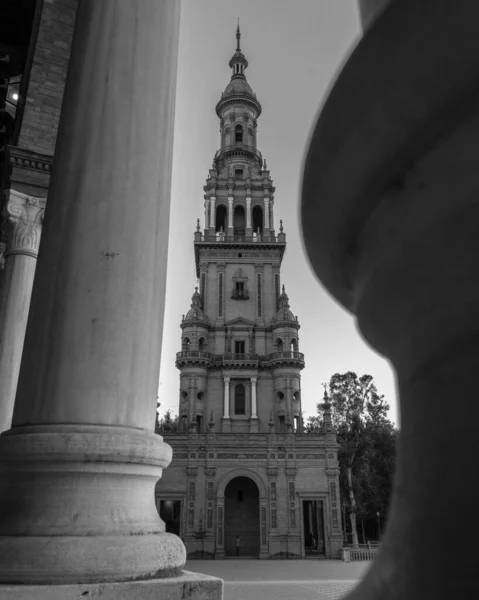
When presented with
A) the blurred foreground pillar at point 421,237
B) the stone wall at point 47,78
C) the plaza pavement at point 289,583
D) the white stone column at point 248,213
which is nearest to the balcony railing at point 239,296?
the white stone column at point 248,213

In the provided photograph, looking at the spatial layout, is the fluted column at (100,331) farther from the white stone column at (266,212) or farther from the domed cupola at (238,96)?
the domed cupola at (238,96)

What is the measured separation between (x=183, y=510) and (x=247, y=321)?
1348 cm

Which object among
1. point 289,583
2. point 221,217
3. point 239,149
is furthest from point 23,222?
point 239,149

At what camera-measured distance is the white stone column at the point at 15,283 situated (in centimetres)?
702

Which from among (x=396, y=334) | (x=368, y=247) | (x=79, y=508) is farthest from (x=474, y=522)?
(x=79, y=508)

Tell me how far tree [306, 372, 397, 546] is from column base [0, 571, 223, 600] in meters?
36.1

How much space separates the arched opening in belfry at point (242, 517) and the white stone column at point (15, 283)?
87.0 ft

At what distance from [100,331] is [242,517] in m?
32.0

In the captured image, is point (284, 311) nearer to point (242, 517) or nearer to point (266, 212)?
point (266, 212)

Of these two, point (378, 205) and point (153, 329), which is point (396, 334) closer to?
point (378, 205)

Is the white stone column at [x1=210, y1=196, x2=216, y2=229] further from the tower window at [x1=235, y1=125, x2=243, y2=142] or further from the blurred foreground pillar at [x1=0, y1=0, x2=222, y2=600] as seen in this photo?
the blurred foreground pillar at [x1=0, y1=0, x2=222, y2=600]

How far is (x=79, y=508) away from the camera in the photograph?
2.25 metres

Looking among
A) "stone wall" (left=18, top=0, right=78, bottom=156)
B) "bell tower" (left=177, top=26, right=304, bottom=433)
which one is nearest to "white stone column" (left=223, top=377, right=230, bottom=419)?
"bell tower" (left=177, top=26, right=304, bottom=433)

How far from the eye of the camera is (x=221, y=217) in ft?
→ 140
